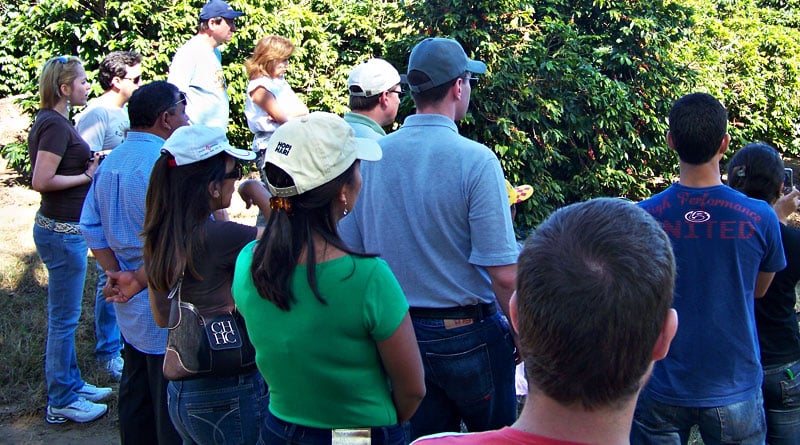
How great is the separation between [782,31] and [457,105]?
10948 mm

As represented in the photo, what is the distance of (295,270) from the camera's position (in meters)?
2.22

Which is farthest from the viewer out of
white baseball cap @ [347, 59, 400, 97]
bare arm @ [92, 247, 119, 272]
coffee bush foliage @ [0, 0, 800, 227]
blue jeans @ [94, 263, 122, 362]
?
coffee bush foliage @ [0, 0, 800, 227]

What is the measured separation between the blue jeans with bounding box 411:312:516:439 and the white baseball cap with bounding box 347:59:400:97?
1264mm

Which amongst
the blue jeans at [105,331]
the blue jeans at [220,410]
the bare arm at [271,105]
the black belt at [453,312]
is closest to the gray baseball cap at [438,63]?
the black belt at [453,312]

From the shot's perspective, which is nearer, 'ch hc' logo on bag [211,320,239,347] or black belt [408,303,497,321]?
'ch hc' logo on bag [211,320,239,347]

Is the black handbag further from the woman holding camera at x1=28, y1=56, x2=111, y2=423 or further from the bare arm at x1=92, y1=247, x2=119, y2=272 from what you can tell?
the woman holding camera at x1=28, y1=56, x2=111, y2=423

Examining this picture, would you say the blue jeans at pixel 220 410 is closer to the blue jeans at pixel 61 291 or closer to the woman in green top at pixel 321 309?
the woman in green top at pixel 321 309

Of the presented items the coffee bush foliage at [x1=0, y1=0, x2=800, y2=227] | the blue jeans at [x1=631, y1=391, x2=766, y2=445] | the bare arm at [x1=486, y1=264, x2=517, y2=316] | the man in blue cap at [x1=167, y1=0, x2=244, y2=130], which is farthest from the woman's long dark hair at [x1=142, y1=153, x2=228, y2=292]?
the coffee bush foliage at [x1=0, y1=0, x2=800, y2=227]

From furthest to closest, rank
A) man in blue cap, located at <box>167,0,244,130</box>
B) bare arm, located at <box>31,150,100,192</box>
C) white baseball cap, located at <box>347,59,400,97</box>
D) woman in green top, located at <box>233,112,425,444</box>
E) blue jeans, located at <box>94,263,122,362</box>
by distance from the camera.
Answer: man in blue cap, located at <box>167,0,244,130</box>
blue jeans, located at <box>94,263,122,362</box>
bare arm, located at <box>31,150,100,192</box>
white baseball cap, located at <box>347,59,400,97</box>
woman in green top, located at <box>233,112,425,444</box>

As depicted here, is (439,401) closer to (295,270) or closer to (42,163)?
(295,270)

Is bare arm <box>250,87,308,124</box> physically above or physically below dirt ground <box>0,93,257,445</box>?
above

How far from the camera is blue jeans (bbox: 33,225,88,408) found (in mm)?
4547

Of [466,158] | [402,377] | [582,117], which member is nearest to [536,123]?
[582,117]

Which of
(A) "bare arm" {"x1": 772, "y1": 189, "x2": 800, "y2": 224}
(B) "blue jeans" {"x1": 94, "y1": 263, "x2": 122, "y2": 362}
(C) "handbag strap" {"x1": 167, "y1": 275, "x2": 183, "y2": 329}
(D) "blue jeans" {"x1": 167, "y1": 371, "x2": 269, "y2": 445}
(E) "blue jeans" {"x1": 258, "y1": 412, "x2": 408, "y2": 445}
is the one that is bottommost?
(B) "blue jeans" {"x1": 94, "y1": 263, "x2": 122, "y2": 362}
